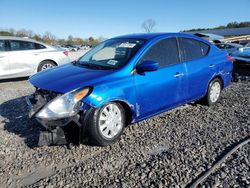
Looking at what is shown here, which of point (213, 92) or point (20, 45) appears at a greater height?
point (20, 45)

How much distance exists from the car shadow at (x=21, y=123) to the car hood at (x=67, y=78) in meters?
0.63

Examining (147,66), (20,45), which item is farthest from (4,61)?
(147,66)

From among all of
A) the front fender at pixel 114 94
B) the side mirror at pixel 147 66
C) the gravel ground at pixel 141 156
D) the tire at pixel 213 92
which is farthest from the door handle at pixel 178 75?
the tire at pixel 213 92

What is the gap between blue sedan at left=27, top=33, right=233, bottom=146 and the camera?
3668mm

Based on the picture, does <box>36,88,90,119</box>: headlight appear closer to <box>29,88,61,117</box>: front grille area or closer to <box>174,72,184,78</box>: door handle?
<box>29,88,61,117</box>: front grille area

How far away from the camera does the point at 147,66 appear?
4148 mm

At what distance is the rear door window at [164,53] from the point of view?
14.9 ft

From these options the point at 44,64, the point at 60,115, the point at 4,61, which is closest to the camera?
the point at 60,115

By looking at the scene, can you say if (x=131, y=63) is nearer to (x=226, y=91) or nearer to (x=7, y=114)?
(x=7, y=114)

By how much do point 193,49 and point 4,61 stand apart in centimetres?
598

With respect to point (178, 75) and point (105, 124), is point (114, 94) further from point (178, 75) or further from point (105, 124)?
point (178, 75)

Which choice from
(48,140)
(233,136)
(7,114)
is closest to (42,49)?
(7,114)

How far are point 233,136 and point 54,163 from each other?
8.94ft

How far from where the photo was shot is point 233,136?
4.35 metres
